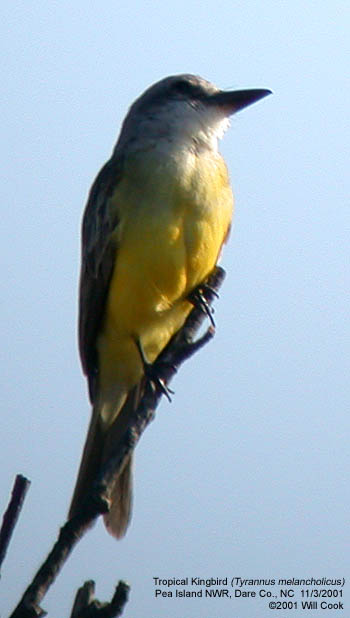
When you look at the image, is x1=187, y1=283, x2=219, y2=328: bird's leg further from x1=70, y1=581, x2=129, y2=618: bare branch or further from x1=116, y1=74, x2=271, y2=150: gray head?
x1=70, y1=581, x2=129, y2=618: bare branch

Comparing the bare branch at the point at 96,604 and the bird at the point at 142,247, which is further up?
the bird at the point at 142,247

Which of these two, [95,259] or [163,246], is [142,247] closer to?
[163,246]

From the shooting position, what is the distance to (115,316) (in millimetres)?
6418

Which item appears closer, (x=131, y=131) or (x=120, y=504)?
(x=120, y=504)

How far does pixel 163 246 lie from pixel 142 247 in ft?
0.44

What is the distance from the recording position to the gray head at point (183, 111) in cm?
678

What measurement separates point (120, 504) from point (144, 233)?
4.54 ft

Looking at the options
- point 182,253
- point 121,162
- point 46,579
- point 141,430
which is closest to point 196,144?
point 121,162

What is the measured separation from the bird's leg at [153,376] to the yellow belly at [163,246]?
9cm

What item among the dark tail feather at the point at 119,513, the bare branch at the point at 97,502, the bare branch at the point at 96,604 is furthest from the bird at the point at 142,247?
the bare branch at the point at 96,604

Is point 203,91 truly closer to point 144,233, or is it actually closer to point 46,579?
point 144,233

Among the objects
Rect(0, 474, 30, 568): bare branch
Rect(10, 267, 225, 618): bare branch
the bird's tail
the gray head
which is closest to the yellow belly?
the gray head

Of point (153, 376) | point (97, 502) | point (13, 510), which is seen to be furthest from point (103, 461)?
point (13, 510)

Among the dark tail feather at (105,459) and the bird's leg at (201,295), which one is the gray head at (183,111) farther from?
the dark tail feather at (105,459)
